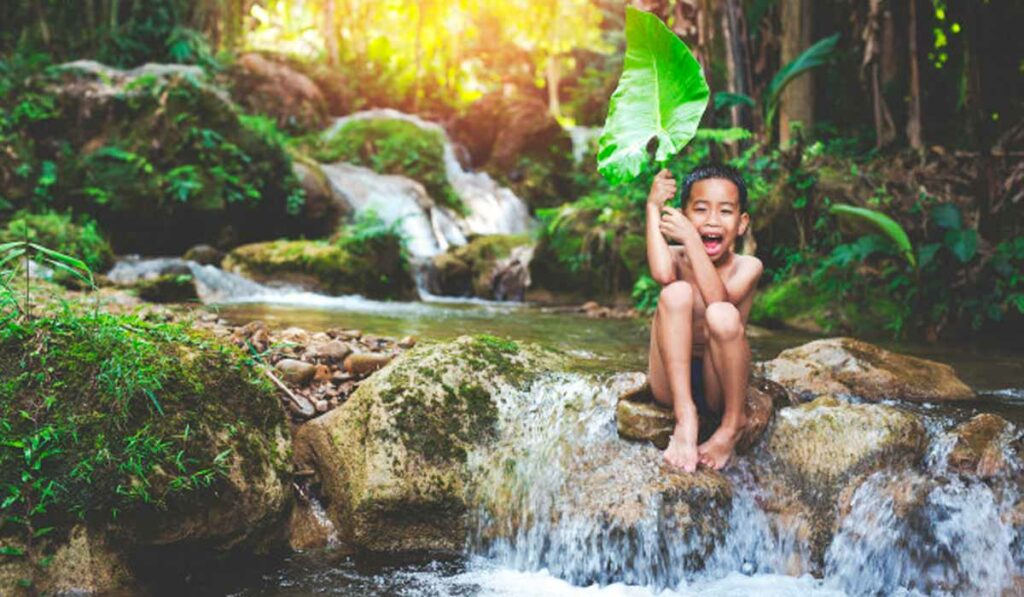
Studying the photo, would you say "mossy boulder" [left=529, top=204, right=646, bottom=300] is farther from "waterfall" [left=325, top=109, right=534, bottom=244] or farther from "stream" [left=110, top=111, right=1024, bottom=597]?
"stream" [left=110, top=111, right=1024, bottom=597]

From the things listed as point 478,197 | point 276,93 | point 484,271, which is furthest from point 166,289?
point 276,93

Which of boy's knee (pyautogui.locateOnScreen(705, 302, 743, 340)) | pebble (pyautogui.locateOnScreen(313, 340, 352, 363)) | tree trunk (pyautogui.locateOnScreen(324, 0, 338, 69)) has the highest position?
tree trunk (pyautogui.locateOnScreen(324, 0, 338, 69))

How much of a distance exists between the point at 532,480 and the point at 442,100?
1823cm

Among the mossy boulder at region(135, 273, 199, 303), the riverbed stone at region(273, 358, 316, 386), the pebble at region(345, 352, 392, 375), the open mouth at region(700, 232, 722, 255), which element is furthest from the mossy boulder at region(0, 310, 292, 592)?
the mossy boulder at region(135, 273, 199, 303)

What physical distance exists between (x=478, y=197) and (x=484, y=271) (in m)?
5.51

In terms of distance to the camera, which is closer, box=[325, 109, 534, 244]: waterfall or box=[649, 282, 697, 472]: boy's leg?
box=[649, 282, 697, 472]: boy's leg

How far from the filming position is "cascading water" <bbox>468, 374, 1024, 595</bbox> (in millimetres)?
2631

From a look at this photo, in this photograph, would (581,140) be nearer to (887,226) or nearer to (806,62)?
(806,62)

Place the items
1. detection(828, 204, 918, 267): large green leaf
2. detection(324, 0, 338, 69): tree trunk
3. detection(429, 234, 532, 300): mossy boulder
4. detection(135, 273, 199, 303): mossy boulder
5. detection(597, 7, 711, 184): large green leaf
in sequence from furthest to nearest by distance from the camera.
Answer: detection(324, 0, 338, 69): tree trunk
detection(429, 234, 532, 300): mossy boulder
detection(135, 273, 199, 303): mossy boulder
detection(828, 204, 918, 267): large green leaf
detection(597, 7, 711, 184): large green leaf

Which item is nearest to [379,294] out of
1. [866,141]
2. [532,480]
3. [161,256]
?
[161,256]

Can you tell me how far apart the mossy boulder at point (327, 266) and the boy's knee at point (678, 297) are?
20.7ft

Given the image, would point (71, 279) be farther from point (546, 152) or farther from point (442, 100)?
A: point (442, 100)

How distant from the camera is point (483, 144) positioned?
18812 mm

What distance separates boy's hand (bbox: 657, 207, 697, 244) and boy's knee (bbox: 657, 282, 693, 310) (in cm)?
18
